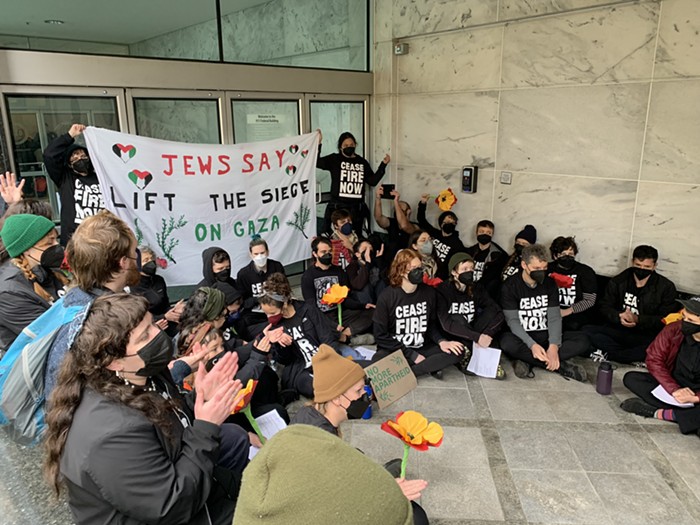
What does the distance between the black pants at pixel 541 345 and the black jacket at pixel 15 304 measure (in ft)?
12.7

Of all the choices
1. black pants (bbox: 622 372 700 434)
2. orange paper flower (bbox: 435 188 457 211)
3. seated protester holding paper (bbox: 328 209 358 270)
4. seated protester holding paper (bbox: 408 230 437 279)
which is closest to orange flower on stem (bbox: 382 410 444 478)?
black pants (bbox: 622 372 700 434)

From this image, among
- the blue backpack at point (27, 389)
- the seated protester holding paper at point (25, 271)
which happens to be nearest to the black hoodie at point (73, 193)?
the seated protester holding paper at point (25, 271)

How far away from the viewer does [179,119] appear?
5863mm

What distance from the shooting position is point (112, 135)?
A: 5086mm

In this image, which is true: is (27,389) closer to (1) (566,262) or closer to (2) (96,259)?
(2) (96,259)

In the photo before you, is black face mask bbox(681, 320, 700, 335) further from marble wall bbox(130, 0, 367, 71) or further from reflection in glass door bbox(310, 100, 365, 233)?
marble wall bbox(130, 0, 367, 71)

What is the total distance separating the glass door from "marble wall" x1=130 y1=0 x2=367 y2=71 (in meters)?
0.67

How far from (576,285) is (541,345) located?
84cm

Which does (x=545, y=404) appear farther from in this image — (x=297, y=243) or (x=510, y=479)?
(x=297, y=243)

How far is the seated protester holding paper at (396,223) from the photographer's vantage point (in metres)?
7.11

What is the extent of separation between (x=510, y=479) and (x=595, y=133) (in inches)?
154

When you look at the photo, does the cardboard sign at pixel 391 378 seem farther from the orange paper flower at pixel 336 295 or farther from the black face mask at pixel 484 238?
the black face mask at pixel 484 238

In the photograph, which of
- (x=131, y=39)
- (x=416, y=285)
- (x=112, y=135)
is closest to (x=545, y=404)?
(x=416, y=285)

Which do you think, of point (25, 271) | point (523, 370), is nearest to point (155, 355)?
point (25, 271)
